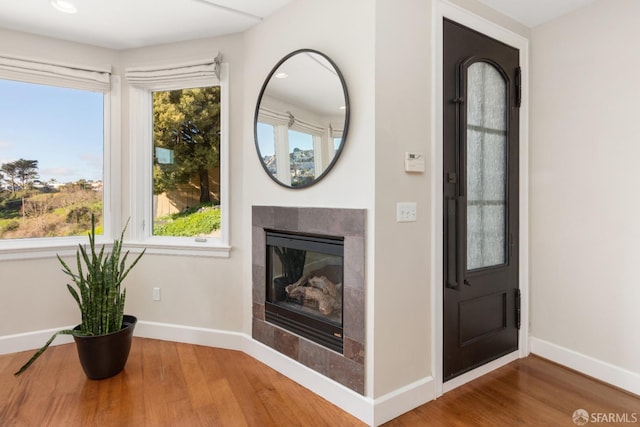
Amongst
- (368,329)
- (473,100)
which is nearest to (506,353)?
(368,329)

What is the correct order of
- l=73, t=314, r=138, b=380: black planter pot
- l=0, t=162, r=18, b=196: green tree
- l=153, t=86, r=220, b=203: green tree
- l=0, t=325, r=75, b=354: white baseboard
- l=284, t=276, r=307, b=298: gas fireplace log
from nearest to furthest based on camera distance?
1. l=73, t=314, r=138, b=380: black planter pot
2. l=284, t=276, r=307, b=298: gas fireplace log
3. l=0, t=325, r=75, b=354: white baseboard
4. l=0, t=162, r=18, b=196: green tree
5. l=153, t=86, r=220, b=203: green tree

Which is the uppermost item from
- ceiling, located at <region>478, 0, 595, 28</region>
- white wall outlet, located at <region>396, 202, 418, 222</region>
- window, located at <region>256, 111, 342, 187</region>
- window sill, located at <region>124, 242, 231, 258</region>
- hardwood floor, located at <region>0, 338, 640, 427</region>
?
ceiling, located at <region>478, 0, 595, 28</region>

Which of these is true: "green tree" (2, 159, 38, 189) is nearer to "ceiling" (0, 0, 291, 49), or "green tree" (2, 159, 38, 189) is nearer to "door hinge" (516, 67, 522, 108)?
"ceiling" (0, 0, 291, 49)

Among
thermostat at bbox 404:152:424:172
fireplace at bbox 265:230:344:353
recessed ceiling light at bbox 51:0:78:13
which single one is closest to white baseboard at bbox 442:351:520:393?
fireplace at bbox 265:230:344:353

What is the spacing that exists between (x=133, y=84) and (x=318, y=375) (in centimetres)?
274

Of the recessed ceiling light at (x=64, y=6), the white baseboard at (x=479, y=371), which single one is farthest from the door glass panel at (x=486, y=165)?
the recessed ceiling light at (x=64, y=6)

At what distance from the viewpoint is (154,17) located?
2533mm

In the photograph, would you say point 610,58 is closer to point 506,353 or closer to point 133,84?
point 506,353

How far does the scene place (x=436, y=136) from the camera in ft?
6.89

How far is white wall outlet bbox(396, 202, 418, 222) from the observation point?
1.97m

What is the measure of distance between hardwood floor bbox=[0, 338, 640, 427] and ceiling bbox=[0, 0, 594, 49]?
2453 millimetres

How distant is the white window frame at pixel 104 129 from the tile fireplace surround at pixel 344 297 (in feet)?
4.81

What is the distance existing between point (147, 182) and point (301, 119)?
1.66m

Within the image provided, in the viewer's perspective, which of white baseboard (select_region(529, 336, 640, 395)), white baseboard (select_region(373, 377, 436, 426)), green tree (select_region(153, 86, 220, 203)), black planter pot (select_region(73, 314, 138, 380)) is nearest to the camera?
white baseboard (select_region(373, 377, 436, 426))
